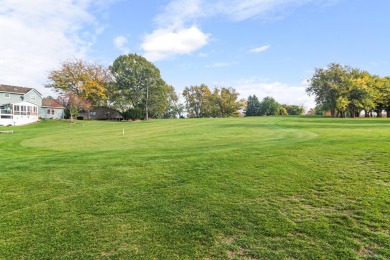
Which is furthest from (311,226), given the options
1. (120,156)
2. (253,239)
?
(120,156)

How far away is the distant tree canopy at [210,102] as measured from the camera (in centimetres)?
8875

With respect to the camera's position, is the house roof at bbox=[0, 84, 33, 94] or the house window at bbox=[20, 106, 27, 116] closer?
the house window at bbox=[20, 106, 27, 116]

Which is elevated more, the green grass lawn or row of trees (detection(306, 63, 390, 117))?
row of trees (detection(306, 63, 390, 117))

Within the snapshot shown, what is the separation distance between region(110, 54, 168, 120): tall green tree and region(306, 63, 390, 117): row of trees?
3695 centimetres

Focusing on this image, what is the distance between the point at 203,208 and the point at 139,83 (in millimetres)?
64105

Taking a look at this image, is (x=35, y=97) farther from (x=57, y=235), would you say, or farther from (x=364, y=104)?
(x=364, y=104)

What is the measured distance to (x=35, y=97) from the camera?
56.0 meters

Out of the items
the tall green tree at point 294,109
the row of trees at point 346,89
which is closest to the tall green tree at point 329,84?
the row of trees at point 346,89

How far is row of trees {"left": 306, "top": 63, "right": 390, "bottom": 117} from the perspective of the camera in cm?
5272

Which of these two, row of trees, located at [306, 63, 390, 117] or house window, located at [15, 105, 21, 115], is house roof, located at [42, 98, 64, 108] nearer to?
house window, located at [15, 105, 21, 115]

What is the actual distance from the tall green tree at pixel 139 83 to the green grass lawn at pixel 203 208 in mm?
58342

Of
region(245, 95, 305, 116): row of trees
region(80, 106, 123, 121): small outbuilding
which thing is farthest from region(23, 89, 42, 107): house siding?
region(245, 95, 305, 116): row of trees

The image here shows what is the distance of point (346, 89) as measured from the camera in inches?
2137

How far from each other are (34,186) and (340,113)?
68158 millimetres
